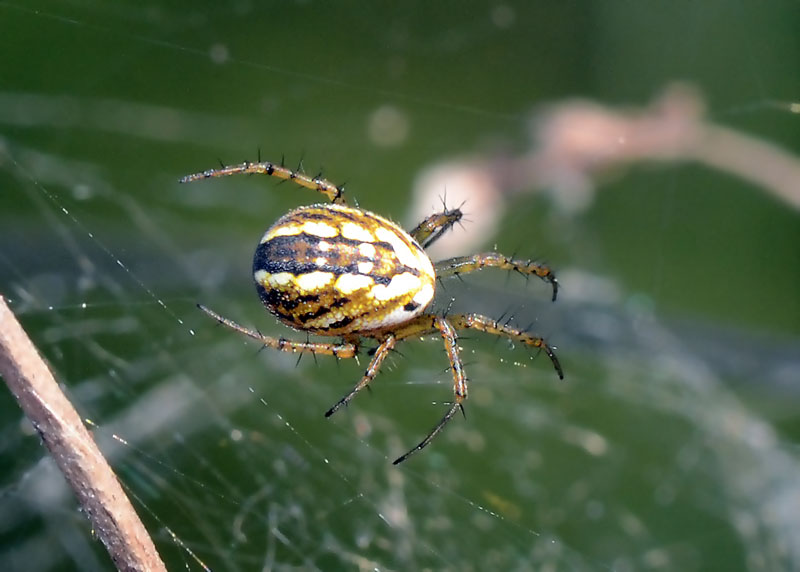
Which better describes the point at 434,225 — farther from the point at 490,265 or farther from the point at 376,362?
the point at 376,362

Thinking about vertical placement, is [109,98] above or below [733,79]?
below

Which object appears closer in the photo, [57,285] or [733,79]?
[57,285]

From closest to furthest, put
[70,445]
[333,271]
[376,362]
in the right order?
[70,445] < [333,271] < [376,362]

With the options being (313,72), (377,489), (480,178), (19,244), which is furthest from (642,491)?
(19,244)

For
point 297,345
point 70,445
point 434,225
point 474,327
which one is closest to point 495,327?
point 474,327

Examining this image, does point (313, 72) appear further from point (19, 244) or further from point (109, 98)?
point (19, 244)

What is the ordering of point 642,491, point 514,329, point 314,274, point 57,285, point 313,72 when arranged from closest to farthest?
point 314,274
point 514,329
point 57,285
point 642,491
point 313,72

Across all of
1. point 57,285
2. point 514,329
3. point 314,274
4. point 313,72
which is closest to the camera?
point 314,274

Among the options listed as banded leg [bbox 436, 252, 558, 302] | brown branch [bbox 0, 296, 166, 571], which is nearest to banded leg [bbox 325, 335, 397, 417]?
banded leg [bbox 436, 252, 558, 302]
